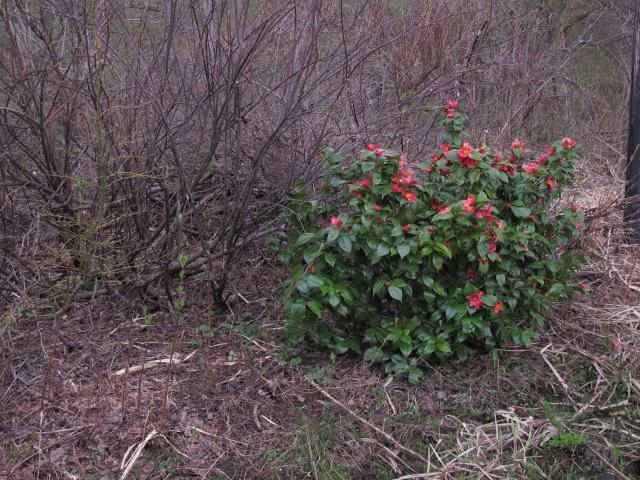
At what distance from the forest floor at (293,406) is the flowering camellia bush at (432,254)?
21cm

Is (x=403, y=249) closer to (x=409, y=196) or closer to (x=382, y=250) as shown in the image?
(x=382, y=250)

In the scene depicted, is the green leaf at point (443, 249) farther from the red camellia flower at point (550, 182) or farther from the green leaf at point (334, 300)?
the red camellia flower at point (550, 182)

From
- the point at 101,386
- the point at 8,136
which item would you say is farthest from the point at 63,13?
the point at 101,386

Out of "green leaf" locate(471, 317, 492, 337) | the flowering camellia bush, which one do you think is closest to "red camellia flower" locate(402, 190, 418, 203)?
the flowering camellia bush

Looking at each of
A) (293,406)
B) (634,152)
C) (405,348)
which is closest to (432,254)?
(405,348)

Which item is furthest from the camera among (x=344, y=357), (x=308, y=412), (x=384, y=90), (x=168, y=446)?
(x=384, y=90)

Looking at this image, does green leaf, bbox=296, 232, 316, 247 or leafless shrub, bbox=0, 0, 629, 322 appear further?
leafless shrub, bbox=0, 0, 629, 322

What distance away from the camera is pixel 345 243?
4.13 metres

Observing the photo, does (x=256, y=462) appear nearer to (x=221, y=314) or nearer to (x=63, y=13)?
(x=221, y=314)

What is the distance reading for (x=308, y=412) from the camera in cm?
410

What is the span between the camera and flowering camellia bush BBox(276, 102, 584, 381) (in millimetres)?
4117

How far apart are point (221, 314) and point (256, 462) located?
1.57 metres

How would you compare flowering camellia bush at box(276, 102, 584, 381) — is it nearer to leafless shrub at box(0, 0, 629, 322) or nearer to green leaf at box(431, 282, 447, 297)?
green leaf at box(431, 282, 447, 297)

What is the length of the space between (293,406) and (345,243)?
3.00 ft
